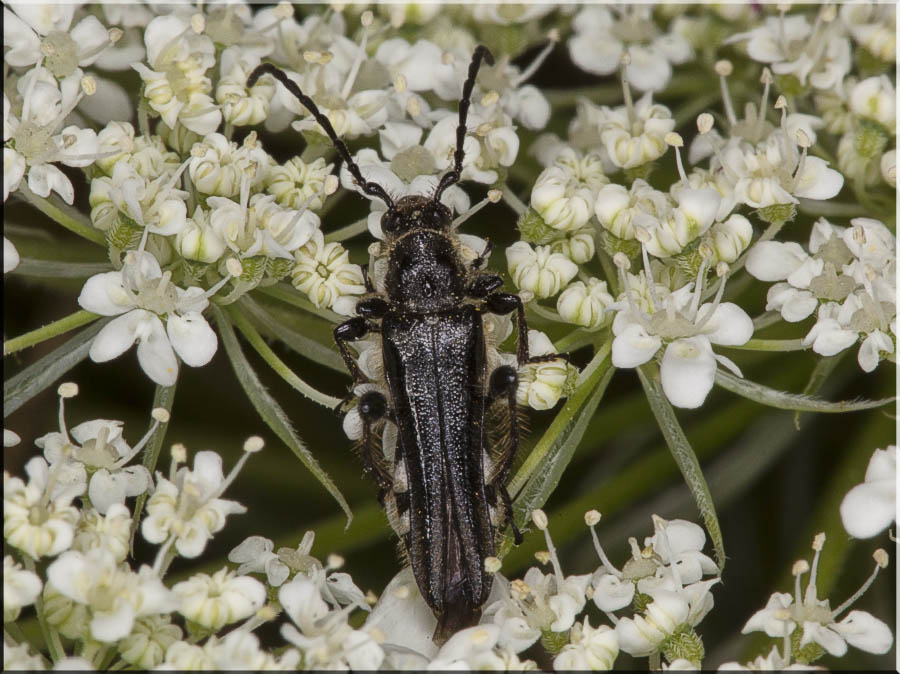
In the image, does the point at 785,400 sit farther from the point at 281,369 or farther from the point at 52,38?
the point at 52,38

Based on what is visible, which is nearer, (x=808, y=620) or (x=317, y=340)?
(x=808, y=620)

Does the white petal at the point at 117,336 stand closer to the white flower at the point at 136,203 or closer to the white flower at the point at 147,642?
the white flower at the point at 136,203

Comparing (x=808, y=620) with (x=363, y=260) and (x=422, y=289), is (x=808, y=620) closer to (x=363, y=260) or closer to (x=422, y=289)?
(x=422, y=289)

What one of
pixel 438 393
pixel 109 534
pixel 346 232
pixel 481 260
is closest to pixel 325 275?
pixel 346 232

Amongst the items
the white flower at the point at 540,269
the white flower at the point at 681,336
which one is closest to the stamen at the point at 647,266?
the white flower at the point at 681,336

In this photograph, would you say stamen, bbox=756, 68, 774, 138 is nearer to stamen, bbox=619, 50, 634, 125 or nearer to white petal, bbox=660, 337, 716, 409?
stamen, bbox=619, 50, 634, 125

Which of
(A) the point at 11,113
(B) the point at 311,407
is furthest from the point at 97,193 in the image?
(B) the point at 311,407
